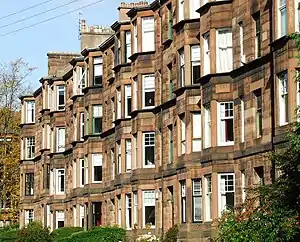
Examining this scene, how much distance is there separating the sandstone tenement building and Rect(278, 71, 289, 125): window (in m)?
0.05

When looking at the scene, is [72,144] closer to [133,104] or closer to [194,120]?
[133,104]

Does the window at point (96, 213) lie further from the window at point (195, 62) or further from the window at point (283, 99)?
the window at point (283, 99)

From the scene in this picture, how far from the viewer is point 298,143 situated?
25.3 metres

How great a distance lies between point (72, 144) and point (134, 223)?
1630 centimetres

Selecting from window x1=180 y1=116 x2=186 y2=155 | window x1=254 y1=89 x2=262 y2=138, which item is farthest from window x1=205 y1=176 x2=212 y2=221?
window x1=254 y1=89 x2=262 y2=138

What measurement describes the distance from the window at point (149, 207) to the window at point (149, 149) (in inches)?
66.0

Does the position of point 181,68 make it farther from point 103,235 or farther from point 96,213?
point 96,213

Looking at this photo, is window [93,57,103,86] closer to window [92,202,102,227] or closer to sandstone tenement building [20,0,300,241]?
sandstone tenement building [20,0,300,241]

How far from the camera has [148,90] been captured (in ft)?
166

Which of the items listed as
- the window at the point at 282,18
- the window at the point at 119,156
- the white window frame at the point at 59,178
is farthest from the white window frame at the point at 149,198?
the white window frame at the point at 59,178

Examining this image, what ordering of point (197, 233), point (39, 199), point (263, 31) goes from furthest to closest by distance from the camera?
1. point (39, 199)
2. point (197, 233)
3. point (263, 31)

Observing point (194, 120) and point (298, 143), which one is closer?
point (298, 143)

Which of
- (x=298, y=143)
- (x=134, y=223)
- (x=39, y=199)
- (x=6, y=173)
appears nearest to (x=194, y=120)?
(x=134, y=223)

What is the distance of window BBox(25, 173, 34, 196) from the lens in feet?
268
